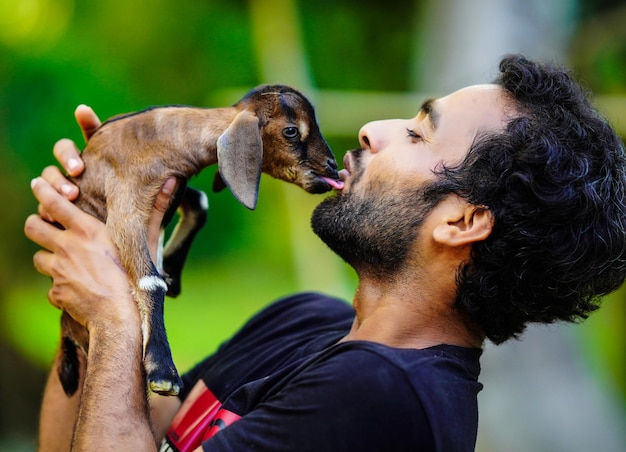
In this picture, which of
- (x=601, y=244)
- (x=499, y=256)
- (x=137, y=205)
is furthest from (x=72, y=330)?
(x=601, y=244)

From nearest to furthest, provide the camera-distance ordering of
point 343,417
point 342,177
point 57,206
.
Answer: point 343,417, point 57,206, point 342,177

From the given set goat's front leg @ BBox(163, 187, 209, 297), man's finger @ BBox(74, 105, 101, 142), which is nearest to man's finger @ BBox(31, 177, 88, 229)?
man's finger @ BBox(74, 105, 101, 142)

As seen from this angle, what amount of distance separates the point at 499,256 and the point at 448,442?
51cm

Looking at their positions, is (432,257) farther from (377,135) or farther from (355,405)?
(355,405)

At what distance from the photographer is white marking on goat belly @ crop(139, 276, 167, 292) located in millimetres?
2053

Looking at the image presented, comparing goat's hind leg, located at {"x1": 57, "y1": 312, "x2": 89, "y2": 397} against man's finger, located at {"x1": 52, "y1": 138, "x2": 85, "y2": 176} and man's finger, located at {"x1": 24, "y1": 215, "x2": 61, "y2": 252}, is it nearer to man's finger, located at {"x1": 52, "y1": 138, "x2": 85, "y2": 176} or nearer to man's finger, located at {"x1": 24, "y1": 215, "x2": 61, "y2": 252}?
man's finger, located at {"x1": 24, "y1": 215, "x2": 61, "y2": 252}

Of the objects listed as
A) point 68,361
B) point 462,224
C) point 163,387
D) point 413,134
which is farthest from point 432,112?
point 68,361

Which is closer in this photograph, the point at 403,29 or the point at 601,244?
the point at 601,244

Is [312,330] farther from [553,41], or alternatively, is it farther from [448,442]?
[553,41]

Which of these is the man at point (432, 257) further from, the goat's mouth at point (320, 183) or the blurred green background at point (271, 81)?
the blurred green background at point (271, 81)

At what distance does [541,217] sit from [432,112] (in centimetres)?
41

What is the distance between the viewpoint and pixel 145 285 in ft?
6.73

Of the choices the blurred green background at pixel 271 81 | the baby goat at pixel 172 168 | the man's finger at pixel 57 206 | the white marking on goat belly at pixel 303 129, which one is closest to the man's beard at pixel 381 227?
the baby goat at pixel 172 168

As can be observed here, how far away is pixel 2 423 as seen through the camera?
5.45 metres
